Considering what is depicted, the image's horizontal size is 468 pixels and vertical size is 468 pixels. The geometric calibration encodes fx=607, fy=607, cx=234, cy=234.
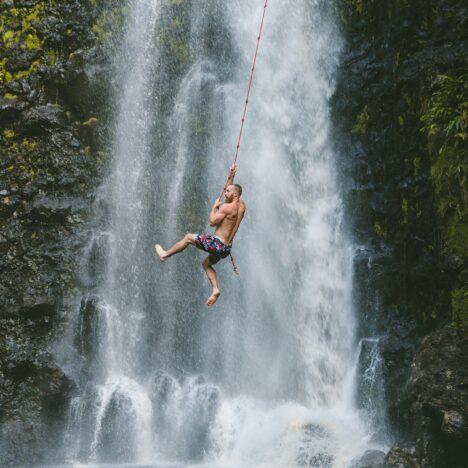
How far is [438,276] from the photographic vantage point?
12828mm

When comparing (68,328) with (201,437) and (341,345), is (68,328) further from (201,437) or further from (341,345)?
(341,345)

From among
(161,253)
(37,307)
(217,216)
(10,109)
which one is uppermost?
(10,109)

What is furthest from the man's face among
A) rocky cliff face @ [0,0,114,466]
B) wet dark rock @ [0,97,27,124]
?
wet dark rock @ [0,97,27,124]

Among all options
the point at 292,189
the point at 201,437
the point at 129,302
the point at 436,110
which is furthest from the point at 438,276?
the point at 129,302

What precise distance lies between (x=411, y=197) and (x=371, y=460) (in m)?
6.05

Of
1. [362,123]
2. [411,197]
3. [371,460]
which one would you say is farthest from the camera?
[362,123]

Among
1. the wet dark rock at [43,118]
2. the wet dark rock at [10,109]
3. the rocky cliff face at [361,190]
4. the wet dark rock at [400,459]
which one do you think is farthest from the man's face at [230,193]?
the wet dark rock at [10,109]

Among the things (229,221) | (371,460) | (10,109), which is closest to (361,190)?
(371,460)

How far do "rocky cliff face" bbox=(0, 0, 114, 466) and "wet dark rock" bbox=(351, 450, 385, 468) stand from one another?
6.95m

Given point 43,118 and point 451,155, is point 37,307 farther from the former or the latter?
point 451,155

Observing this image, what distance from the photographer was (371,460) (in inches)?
412

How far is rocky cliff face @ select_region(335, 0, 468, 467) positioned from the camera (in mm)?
10328

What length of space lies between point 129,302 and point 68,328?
5.41 ft

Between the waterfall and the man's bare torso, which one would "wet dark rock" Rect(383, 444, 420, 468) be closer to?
the waterfall
